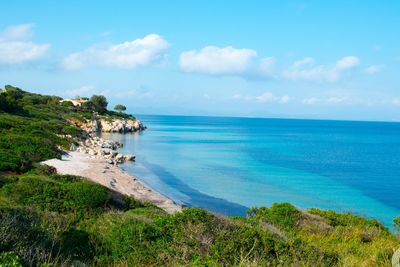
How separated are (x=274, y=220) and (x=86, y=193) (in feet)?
20.0

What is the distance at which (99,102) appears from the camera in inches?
4090

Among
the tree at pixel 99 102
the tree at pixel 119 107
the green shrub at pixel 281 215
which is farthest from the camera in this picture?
the tree at pixel 119 107

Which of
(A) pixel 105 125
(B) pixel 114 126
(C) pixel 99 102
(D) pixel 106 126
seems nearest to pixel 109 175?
(D) pixel 106 126

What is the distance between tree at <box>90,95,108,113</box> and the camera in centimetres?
10303

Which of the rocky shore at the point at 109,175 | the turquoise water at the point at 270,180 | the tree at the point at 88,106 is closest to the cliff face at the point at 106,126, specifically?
the tree at the point at 88,106

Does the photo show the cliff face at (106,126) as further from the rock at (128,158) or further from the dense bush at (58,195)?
the dense bush at (58,195)

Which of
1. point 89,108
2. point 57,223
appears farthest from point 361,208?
point 89,108

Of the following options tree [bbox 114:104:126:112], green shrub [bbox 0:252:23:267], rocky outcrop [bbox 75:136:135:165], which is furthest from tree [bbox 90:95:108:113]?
green shrub [bbox 0:252:23:267]

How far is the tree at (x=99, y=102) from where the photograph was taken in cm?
10303

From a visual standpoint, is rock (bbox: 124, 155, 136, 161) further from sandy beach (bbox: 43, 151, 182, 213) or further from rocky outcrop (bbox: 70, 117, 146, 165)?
sandy beach (bbox: 43, 151, 182, 213)

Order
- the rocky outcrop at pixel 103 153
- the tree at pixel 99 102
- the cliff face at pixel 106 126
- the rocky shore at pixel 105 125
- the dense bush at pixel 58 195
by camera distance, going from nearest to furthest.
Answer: the dense bush at pixel 58 195 < the rocky outcrop at pixel 103 153 < the rocky shore at pixel 105 125 < the cliff face at pixel 106 126 < the tree at pixel 99 102

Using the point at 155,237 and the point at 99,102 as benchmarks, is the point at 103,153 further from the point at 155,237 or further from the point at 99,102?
the point at 99,102

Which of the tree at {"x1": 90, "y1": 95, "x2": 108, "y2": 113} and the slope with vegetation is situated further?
the tree at {"x1": 90, "y1": 95, "x2": 108, "y2": 113}

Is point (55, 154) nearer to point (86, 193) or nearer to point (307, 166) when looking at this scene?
point (86, 193)
